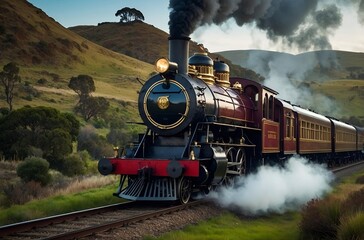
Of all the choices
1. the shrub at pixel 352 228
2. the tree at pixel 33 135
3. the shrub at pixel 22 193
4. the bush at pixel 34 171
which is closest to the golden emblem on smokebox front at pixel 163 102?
the shrub at pixel 22 193

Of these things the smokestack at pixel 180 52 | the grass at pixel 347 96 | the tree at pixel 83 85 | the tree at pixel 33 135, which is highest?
the grass at pixel 347 96

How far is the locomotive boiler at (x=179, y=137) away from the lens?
35.5 ft

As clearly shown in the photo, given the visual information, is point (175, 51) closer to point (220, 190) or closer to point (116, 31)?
point (220, 190)

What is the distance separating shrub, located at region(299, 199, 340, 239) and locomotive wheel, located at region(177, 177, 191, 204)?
3.15m

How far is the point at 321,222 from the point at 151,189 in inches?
169

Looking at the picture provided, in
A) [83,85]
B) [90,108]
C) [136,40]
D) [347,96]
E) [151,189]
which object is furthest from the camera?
[136,40]

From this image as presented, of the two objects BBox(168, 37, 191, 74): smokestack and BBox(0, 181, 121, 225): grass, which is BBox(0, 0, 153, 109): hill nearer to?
BBox(0, 181, 121, 225): grass

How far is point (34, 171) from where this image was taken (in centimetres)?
1555

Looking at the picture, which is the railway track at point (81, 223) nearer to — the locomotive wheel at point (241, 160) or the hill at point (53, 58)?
the locomotive wheel at point (241, 160)

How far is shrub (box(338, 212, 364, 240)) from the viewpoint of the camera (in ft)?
22.6

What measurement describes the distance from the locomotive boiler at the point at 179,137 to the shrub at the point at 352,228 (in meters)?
3.94

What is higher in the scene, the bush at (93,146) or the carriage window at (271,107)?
the carriage window at (271,107)

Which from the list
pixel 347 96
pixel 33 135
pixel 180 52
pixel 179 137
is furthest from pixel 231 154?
pixel 347 96

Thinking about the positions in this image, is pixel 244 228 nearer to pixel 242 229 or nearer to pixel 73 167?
pixel 242 229
